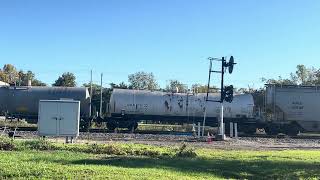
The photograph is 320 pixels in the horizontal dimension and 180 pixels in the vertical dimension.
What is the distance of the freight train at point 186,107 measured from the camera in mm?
41000

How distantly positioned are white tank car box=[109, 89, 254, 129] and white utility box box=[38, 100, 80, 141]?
15049 mm

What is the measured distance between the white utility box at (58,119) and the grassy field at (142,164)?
4793 millimetres

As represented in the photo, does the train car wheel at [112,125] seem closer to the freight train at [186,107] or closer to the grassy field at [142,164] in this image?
the freight train at [186,107]

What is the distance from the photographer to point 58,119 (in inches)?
1038

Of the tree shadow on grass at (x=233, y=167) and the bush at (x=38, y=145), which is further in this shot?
the bush at (x=38, y=145)

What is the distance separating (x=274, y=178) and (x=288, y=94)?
29.3 metres

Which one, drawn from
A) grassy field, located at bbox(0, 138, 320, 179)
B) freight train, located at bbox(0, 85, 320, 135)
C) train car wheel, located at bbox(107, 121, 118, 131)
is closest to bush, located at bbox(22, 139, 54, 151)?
grassy field, located at bbox(0, 138, 320, 179)

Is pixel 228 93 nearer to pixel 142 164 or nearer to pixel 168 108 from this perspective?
pixel 168 108

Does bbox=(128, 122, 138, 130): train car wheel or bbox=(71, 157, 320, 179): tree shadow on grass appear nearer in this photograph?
bbox=(71, 157, 320, 179): tree shadow on grass

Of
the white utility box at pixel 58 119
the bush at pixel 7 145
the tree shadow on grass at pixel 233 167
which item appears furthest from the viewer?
the white utility box at pixel 58 119

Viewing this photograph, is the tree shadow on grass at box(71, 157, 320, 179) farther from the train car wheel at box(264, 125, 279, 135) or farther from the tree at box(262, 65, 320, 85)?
the tree at box(262, 65, 320, 85)

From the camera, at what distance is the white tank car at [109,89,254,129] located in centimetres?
4188

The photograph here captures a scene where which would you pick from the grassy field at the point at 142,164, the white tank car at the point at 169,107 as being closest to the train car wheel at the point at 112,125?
the white tank car at the point at 169,107

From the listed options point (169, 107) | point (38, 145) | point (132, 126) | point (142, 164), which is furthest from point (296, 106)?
point (142, 164)
